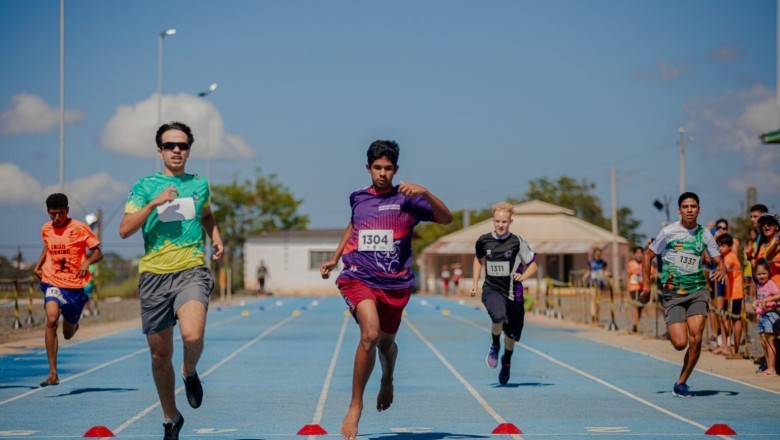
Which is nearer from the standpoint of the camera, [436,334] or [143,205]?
[143,205]

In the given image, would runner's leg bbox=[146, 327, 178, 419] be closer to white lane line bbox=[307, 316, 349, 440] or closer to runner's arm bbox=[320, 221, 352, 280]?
runner's arm bbox=[320, 221, 352, 280]

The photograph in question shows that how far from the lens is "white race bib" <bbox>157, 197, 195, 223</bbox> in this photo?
310 inches

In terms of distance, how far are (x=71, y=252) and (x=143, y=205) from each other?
5145 mm

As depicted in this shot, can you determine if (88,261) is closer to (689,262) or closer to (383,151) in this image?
(383,151)

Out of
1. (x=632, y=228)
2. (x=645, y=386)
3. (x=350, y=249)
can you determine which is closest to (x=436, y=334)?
(x=645, y=386)

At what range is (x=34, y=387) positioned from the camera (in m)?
13.1

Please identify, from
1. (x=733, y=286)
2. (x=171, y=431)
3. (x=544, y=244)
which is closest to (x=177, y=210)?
(x=171, y=431)

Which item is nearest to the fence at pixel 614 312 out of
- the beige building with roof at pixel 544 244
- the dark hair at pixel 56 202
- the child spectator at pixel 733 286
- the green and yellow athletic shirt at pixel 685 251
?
the child spectator at pixel 733 286

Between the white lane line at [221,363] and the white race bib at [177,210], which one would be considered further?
the white lane line at [221,363]

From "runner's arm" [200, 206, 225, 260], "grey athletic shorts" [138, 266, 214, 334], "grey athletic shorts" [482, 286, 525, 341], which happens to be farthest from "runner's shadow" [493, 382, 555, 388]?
"grey athletic shorts" [138, 266, 214, 334]

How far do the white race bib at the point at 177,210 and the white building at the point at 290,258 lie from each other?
60.9 m

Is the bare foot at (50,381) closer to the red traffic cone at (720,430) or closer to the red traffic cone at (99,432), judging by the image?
the red traffic cone at (99,432)

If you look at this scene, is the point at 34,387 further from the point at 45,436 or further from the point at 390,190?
the point at 390,190

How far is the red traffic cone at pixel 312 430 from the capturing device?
9.32m
